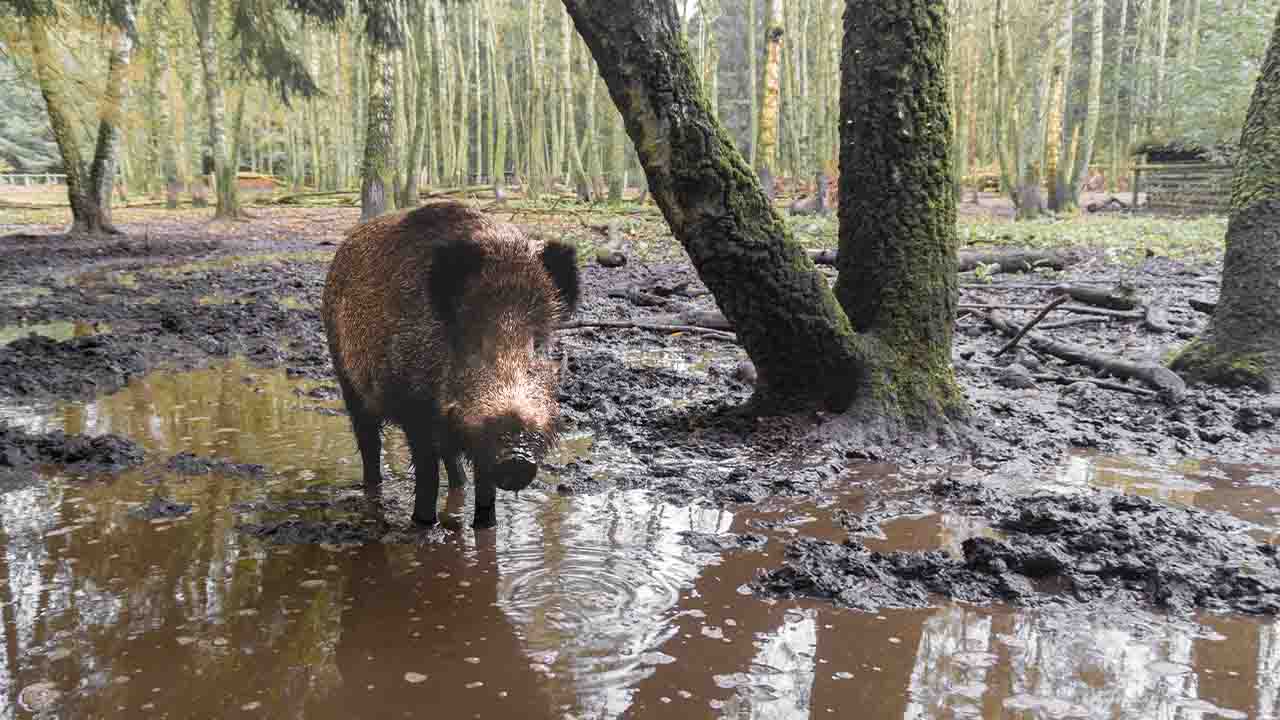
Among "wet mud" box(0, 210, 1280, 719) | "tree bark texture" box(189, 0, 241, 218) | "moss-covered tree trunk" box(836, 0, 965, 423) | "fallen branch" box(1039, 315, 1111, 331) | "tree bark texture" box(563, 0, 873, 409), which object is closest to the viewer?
"wet mud" box(0, 210, 1280, 719)

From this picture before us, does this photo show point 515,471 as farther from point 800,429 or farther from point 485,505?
point 800,429

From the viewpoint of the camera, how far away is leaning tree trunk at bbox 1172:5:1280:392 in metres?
5.75

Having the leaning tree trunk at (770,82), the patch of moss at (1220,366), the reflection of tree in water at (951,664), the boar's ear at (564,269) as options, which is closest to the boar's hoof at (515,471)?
the boar's ear at (564,269)

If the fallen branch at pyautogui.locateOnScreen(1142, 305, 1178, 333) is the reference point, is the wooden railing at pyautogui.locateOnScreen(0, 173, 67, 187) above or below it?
above

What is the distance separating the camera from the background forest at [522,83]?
11586 mm

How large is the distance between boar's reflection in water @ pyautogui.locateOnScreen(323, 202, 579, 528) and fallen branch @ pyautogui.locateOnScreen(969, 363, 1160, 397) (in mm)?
3910

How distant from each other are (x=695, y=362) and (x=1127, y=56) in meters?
41.3

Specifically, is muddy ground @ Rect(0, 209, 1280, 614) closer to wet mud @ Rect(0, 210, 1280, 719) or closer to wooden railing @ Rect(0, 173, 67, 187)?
wet mud @ Rect(0, 210, 1280, 719)

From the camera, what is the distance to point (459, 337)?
3.44 metres

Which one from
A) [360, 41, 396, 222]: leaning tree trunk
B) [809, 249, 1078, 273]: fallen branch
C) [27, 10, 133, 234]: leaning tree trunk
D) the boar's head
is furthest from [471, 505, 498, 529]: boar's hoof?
[27, 10, 133, 234]: leaning tree trunk

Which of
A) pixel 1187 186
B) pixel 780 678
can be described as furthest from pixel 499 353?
pixel 1187 186

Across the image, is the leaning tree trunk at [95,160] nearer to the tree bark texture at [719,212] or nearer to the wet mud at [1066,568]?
the tree bark texture at [719,212]

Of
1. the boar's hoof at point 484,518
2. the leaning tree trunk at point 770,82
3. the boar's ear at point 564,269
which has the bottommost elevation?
the boar's hoof at point 484,518

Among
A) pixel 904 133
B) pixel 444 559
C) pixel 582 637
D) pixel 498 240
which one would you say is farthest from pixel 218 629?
pixel 904 133
